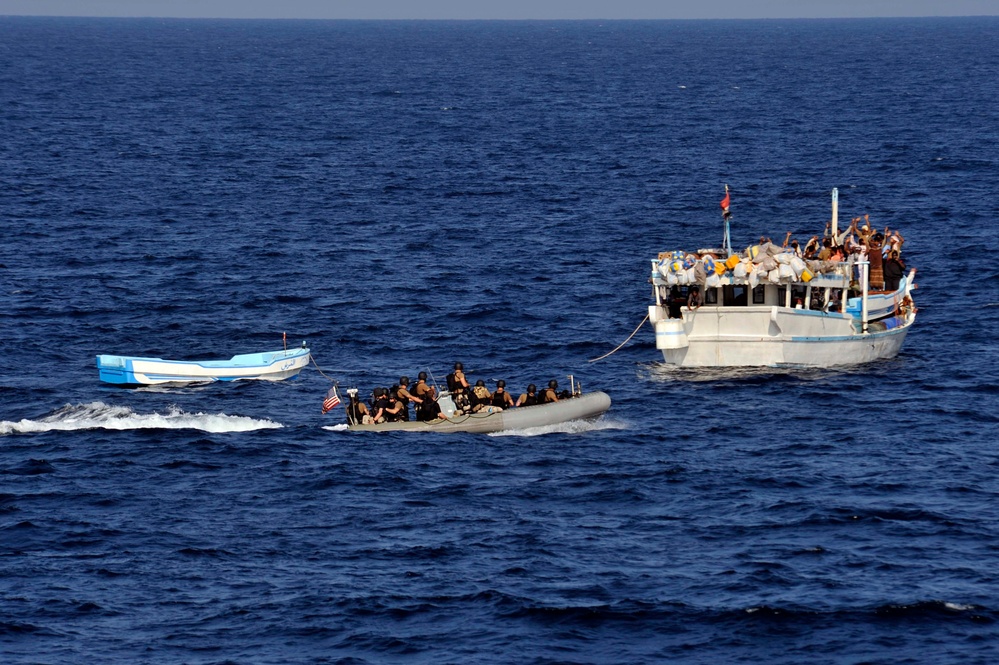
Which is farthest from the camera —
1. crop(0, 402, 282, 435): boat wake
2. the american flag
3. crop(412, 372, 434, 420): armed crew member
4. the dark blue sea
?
crop(0, 402, 282, 435): boat wake

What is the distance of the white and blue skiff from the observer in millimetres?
58125

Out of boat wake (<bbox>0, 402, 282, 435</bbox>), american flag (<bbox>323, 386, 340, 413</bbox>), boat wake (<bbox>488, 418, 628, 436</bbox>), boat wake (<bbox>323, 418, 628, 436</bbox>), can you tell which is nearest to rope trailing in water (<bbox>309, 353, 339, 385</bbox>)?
american flag (<bbox>323, 386, 340, 413</bbox>)

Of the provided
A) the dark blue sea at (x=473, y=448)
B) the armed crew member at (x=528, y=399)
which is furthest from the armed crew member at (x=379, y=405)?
the armed crew member at (x=528, y=399)

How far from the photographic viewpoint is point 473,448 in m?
51.1

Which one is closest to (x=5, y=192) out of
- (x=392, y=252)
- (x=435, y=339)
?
(x=392, y=252)

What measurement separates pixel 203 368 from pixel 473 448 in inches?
533

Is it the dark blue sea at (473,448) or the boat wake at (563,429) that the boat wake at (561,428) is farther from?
the dark blue sea at (473,448)

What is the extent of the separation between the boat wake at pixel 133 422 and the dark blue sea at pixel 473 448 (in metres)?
0.11

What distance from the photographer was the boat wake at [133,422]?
53656 mm

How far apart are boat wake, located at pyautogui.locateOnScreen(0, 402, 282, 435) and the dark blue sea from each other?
4.3 inches

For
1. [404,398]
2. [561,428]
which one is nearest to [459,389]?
[404,398]

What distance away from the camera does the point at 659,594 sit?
39000 millimetres

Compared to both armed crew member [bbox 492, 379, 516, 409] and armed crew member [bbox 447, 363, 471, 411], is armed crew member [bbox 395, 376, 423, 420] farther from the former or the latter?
armed crew member [bbox 492, 379, 516, 409]

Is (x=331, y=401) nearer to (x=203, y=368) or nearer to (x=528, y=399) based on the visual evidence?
(x=528, y=399)
